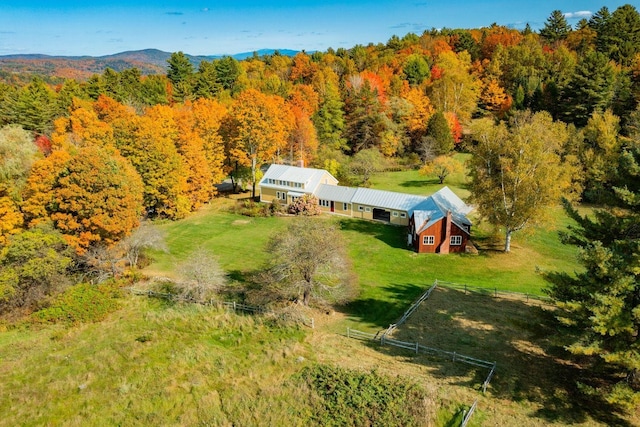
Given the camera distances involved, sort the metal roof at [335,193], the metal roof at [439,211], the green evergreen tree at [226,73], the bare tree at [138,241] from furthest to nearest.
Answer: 1. the green evergreen tree at [226,73]
2. the metal roof at [335,193]
3. the metal roof at [439,211]
4. the bare tree at [138,241]

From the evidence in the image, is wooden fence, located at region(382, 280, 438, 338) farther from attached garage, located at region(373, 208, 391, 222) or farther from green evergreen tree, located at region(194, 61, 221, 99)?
green evergreen tree, located at region(194, 61, 221, 99)

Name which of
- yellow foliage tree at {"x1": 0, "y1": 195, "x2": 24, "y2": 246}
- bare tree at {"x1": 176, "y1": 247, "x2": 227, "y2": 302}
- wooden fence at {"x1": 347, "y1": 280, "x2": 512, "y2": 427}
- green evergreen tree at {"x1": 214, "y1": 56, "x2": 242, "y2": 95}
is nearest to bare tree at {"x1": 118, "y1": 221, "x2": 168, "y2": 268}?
bare tree at {"x1": 176, "y1": 247, "x2": 227, "y2": 302}

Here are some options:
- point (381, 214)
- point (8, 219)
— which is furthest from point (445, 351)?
point (8, 219)

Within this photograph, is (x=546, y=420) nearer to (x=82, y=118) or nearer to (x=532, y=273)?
(x=532, y=273)

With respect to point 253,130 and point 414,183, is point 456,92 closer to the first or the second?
point 414,183

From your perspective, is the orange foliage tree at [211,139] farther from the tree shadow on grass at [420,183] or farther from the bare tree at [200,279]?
the tree shadow on grass at [420,183]

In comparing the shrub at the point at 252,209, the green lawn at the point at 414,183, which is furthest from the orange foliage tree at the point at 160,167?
the green lawn at the point at 414,183
